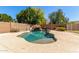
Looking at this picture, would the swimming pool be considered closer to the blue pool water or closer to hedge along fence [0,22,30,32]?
the blue pool water

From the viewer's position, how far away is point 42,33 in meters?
4.74

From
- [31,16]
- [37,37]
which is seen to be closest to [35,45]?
[37,37]

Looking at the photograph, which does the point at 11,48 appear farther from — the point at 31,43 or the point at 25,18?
the point at 25,18

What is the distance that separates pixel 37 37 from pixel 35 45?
0.23 metres

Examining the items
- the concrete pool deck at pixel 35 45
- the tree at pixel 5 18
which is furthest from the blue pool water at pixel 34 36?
the tree at pixel 5 18

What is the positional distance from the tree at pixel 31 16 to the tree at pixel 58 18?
231 mm

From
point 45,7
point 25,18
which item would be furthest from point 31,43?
point 45,7

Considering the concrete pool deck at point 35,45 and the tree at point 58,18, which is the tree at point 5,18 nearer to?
the concrete pool deck at point 35,45

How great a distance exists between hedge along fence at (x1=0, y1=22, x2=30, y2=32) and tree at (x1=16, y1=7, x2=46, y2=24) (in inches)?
4.9

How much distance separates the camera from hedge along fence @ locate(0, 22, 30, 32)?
4.71m

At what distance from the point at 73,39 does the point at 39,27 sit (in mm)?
925

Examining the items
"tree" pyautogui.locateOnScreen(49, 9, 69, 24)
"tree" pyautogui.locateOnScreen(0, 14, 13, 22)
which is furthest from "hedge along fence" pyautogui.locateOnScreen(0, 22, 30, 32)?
"tree" pyautogui.locateOnScreen(49, 9, 69, 24)

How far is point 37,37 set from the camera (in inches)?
186

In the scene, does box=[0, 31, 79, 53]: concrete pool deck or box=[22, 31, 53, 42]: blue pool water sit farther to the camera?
box=[22, 31, 53, 42]: blue pool water
